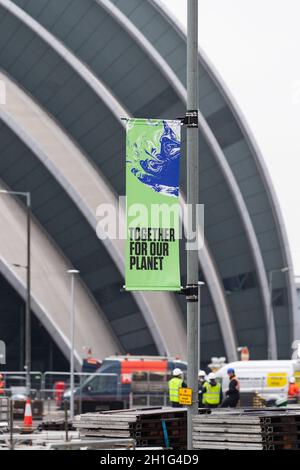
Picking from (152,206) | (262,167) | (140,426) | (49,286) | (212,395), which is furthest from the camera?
(262,167)

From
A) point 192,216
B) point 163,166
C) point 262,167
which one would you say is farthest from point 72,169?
point 192,216

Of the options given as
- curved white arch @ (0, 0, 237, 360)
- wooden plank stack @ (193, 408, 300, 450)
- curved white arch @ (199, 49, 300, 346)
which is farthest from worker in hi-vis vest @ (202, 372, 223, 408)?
curved white arch @ (199, 49, 300, 346)

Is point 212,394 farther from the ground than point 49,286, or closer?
closer

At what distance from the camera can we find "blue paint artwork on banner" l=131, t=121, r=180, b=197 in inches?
753

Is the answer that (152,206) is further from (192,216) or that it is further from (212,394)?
(212,394)

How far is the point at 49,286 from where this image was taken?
71.9m

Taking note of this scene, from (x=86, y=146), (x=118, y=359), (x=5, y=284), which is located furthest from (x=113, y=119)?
(x=118, y=359)

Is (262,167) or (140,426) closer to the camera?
(140,426)

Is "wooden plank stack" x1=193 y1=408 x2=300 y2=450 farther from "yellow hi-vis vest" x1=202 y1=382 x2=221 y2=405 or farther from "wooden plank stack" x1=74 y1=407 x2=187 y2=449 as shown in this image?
"yellow hi-vis vest" x1=202 y1=382 x2=221 y2=405

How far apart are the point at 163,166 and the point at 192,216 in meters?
0.93

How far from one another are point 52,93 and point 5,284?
42.7 ft

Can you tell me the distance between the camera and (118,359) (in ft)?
188
